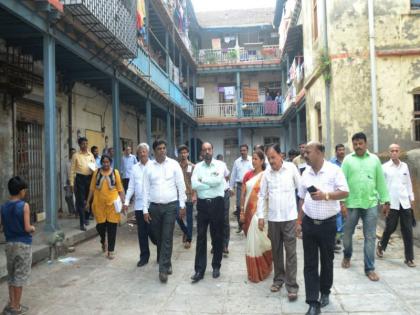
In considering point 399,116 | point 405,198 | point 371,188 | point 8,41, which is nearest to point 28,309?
point 371,188

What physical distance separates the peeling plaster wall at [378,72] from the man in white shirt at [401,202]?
5.23m

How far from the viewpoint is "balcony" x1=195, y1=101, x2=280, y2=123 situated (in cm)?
2588

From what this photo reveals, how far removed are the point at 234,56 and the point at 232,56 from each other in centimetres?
13

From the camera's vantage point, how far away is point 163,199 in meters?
5.73

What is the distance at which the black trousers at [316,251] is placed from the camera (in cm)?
439

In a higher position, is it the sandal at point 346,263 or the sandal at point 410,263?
the sandal at point 346,263

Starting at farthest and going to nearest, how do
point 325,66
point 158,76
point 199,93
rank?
1. point 199,93
2. point 158,76
3. point 325,66

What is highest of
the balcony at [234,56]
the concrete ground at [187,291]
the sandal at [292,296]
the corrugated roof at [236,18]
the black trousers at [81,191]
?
the corrugated roof at [236,18]

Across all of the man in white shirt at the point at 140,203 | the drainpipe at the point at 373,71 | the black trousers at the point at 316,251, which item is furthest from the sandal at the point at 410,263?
the drainpipe at the point at 373,71

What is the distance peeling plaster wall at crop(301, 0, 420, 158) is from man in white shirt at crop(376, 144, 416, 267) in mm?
5232

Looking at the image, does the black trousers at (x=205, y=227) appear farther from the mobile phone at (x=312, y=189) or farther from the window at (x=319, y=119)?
the window at (x=319, y=119)

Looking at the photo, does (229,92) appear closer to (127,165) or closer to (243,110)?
(243,110)

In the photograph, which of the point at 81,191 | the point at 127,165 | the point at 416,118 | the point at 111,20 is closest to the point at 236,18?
the point at 416,118

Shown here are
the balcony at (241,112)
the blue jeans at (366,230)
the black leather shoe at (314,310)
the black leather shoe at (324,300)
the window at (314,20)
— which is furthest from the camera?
the balcony at (241,112)
